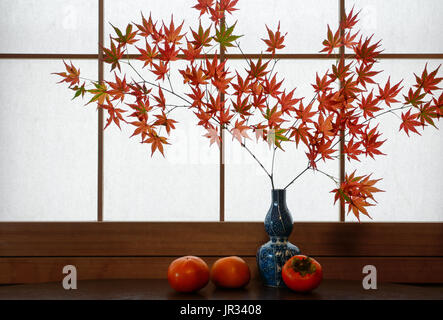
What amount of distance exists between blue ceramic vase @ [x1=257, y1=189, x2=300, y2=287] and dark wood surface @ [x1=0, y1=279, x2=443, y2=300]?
1.6 inches

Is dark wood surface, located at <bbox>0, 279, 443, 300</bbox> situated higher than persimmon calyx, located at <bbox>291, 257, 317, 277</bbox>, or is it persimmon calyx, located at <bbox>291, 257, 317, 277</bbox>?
persimmon calyx, located at <bbox>291, 257, 317, 277</bbox>

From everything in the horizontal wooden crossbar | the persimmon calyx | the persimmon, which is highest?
the horizontal wooden crossbar

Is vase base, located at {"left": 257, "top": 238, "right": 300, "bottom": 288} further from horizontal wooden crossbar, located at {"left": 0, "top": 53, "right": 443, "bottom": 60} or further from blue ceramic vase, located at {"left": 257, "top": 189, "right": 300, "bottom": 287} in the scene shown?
horizontal wooden crossbar, located at {"left": 0, "top": 53, "right": 443, "bottom": 60}

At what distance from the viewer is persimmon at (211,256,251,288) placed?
1.07 m

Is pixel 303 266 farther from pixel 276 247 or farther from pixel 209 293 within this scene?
pixel 209 293

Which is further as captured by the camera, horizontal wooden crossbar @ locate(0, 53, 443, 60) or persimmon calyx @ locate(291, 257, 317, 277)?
horizontal wooden crossbar @ locate(0, 53, 443, 60)

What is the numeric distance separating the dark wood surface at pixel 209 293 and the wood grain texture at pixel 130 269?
0.63 feet

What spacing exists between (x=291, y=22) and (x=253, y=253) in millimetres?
928

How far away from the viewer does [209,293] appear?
1.05 meters

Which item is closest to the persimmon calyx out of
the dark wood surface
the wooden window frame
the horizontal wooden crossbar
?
the dark wood surface

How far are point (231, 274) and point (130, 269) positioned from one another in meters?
0.49

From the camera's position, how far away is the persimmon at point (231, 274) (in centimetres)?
107

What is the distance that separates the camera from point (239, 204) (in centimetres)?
150
